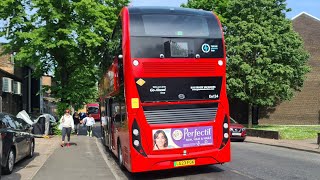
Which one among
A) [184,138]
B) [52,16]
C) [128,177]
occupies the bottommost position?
[128,177]

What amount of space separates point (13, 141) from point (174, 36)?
5.20m

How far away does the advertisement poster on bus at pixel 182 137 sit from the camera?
10.2 metres

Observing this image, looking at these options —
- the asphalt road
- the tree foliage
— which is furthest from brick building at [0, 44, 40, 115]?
the asphalt road

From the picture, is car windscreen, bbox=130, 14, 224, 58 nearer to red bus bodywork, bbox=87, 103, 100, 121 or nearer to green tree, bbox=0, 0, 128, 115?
green tree, bbox=0, 0, 128, 115

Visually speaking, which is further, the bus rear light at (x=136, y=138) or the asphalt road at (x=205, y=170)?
the asphalt road at (x=205, y=170)

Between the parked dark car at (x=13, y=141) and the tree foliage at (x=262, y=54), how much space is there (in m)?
20.8

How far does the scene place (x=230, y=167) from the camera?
1213 centimetres

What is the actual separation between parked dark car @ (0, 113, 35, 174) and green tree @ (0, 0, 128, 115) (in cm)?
1274

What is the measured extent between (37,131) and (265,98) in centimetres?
1689

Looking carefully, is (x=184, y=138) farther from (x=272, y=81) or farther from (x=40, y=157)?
(x=272, y=81)

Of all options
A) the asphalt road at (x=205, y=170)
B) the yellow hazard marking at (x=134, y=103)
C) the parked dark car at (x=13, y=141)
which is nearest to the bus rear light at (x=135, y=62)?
the yellow hazard marking at (x=134, y=103)

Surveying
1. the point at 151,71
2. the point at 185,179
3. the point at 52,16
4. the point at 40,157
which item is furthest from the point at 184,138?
the point at 52,16

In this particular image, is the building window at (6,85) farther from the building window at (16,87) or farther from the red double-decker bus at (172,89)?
the red double-decker bus at (172,89)

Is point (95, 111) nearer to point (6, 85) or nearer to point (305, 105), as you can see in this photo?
point (6, 85)
